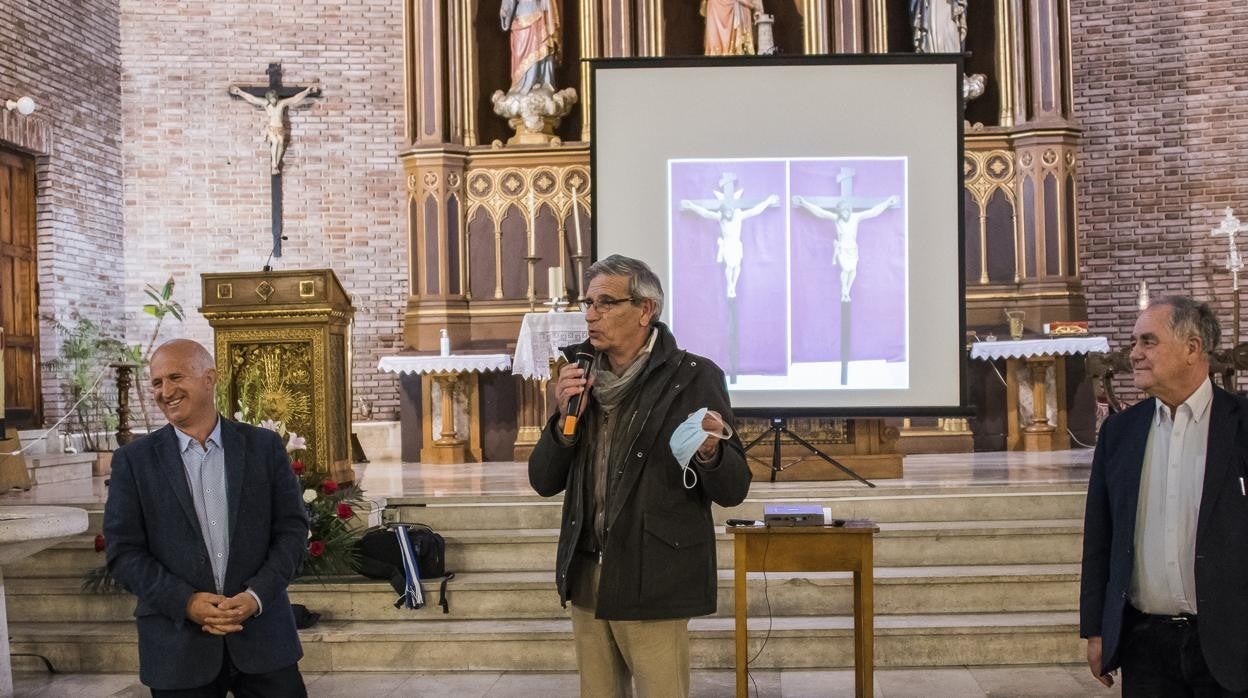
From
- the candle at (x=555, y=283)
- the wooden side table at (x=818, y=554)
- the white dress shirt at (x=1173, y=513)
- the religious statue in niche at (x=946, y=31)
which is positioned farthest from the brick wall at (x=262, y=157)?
the white dress shirt at (x=1173, y=513)

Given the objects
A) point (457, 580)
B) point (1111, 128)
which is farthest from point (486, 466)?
point (1111, 128)

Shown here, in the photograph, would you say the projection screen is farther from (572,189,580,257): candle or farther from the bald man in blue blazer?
the bald man in blue blazer

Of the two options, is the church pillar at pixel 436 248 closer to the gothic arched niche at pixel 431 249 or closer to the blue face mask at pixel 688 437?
the gothic arched niche at pixel 431 249

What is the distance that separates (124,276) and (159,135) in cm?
136

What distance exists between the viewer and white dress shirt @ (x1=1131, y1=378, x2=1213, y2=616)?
116 inches

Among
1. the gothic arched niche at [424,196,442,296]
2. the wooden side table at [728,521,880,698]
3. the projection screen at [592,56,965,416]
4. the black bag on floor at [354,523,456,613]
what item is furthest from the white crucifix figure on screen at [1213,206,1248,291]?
the black bag on floor at [354,523,456,613]

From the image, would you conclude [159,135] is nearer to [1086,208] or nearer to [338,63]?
[338,63]

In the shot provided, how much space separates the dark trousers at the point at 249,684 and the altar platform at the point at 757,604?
1917mm

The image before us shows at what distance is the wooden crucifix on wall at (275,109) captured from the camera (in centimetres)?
1158

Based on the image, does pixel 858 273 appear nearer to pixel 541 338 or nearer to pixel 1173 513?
pixel 541 338

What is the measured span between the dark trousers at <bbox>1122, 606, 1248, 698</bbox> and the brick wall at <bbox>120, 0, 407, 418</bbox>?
365 inches

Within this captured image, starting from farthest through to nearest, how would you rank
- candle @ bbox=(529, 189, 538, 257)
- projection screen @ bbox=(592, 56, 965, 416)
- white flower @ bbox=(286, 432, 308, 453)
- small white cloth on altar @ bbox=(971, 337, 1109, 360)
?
candle @ bbox=(529, 189, 538, 257) → small white cloth on altar @ bbox=(971, 337, 1109, 360) → projection screen @ bbox=(592, 56, 965, 416) → white flower @ bbox=(286, 432, 308, 453)

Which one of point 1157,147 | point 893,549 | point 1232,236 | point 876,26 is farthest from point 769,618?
point 1157,147

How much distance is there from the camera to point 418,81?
33.3 ft
